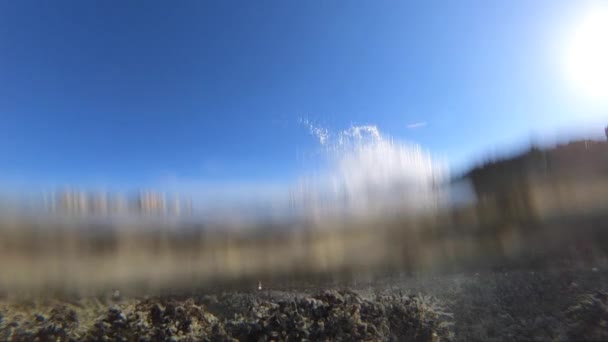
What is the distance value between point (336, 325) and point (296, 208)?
2.13m

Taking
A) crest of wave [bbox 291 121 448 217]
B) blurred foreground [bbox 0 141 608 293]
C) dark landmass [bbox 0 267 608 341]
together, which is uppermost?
crest of wave [bbox 291 121 448 217]

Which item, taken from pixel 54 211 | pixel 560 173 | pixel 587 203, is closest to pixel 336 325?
pixel 54 211

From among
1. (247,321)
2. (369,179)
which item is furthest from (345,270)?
(247,321)

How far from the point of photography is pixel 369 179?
562cm

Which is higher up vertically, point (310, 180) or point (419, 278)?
point (310, 180)

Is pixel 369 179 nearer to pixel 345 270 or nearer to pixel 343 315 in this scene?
pixel 345 270

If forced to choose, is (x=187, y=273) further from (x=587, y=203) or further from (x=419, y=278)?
(x=587, y=203)

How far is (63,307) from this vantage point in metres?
4.20

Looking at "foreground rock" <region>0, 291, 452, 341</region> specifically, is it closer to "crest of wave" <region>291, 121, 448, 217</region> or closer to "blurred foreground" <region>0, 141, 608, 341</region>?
"blurred foreground" <region>0, 141, 608, 341</region>

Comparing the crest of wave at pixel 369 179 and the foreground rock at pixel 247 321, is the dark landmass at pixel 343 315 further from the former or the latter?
the crest of wave at pixel 369 179

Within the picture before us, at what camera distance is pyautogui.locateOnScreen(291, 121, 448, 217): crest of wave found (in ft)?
17.0

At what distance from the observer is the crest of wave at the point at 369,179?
17.0 ft

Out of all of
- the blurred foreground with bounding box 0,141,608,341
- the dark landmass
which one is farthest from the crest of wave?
the dark landmass

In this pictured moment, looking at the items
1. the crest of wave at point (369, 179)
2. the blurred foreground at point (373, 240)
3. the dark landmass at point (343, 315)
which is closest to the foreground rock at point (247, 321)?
the dark landmass at point (343, 315)
